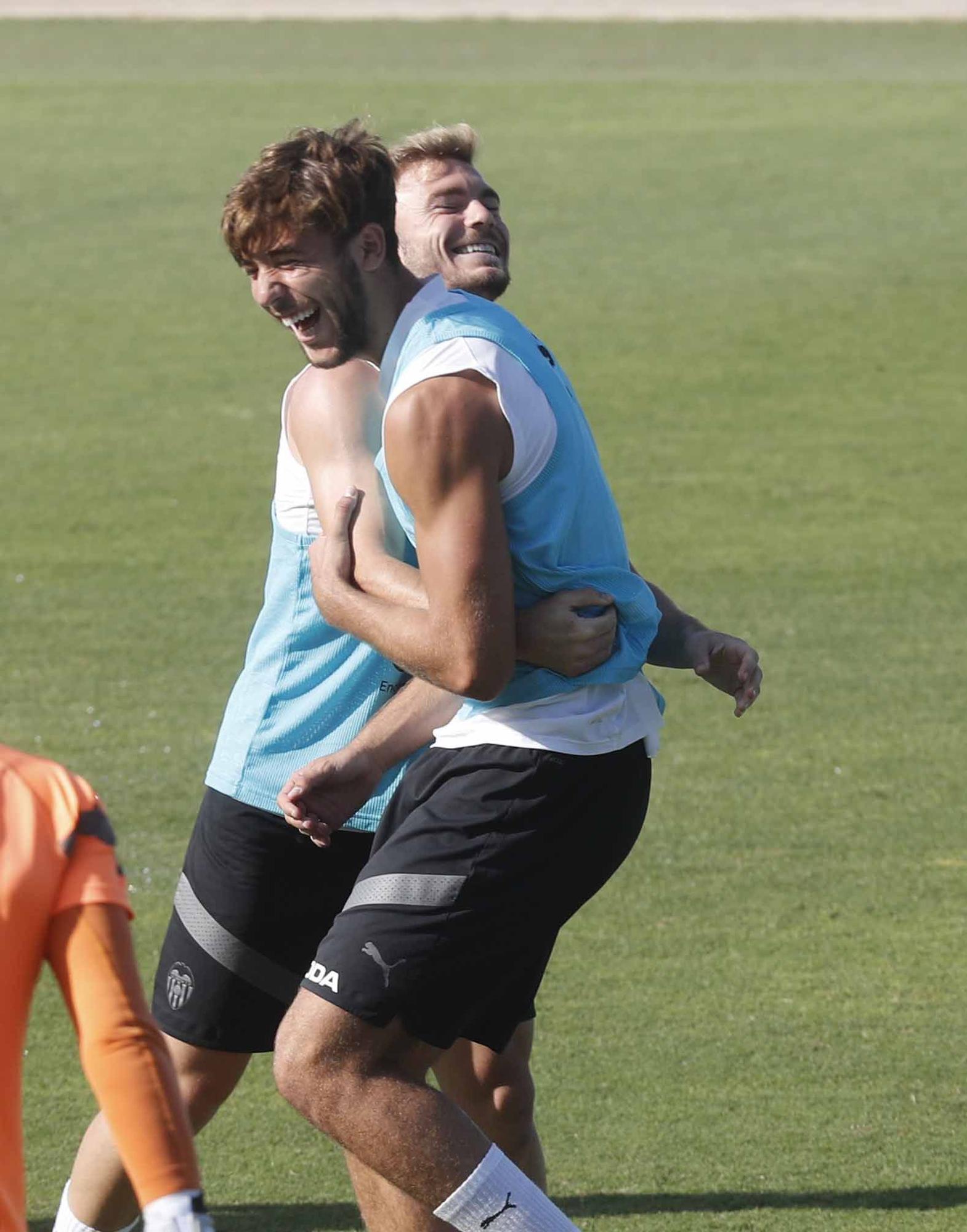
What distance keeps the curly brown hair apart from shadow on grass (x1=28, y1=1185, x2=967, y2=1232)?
1921mm

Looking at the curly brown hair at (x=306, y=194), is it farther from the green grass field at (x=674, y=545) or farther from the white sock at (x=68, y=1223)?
the green grass field at (x=674, y=545)

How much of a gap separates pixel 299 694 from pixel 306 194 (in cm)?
95

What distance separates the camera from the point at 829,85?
26.7 meters

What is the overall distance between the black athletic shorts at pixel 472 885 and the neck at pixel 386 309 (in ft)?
2.22

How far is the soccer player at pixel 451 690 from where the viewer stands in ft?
10.1

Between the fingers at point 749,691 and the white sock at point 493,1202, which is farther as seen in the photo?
the fingers at point 749,691

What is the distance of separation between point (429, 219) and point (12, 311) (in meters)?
12.8

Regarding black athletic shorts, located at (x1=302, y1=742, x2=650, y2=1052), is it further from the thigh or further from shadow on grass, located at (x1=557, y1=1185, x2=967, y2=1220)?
shadow on grass, located at (x1=557, y1=1185, x2=967, y2=1220)

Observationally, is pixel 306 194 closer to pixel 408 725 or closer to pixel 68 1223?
pixel 408 725

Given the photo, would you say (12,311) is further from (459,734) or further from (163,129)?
(459,734)

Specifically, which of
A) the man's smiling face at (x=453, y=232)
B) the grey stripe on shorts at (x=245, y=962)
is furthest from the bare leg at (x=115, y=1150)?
the man's smiling face at (x=453, y=232)

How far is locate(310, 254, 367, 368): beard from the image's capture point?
335 centimetres

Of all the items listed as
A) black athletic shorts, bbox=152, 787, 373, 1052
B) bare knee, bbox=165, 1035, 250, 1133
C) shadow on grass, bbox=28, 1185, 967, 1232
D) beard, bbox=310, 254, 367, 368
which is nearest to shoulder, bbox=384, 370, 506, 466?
beard, bbox=310, 254, 367, 368

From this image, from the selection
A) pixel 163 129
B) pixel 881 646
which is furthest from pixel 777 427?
pixel 163 129
